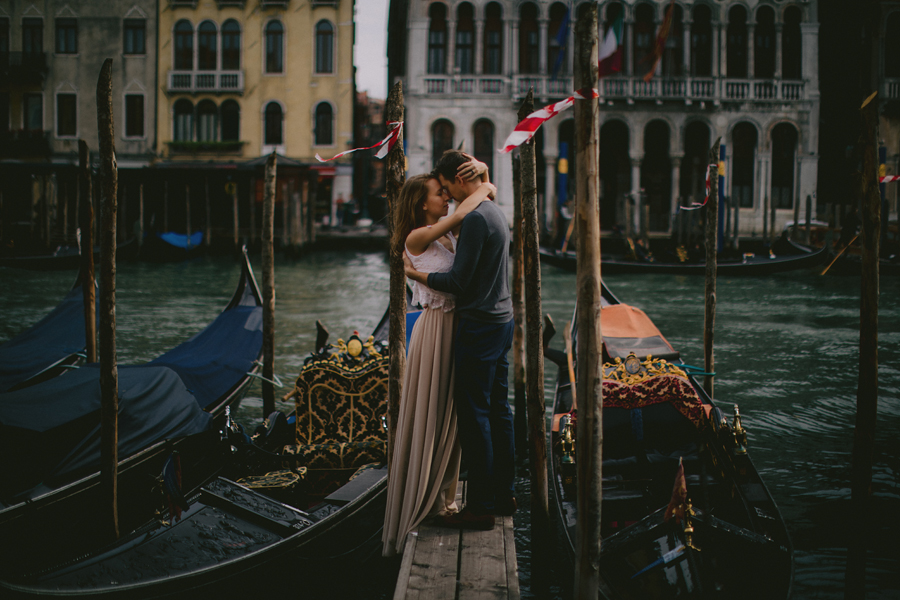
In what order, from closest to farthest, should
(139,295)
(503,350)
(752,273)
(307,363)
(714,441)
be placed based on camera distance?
1. (503,350)
2. (714,441)
3. (307,363)
4. (139,295)
5. (752,273)

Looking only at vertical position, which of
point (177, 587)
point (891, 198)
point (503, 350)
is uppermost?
point (891, 198)

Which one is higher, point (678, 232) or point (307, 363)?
point (678, 232)

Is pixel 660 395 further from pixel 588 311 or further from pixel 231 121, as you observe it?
pixel 231 121

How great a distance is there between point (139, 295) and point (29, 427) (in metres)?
9.46

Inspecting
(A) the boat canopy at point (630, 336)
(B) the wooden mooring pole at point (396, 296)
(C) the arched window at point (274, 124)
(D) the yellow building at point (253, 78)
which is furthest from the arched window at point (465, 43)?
(B) the wooden mooring pole at point (396, 296)

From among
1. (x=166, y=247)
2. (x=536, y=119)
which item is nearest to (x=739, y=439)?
(x=536, y=119)

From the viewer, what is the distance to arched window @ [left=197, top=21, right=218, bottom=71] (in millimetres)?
19031

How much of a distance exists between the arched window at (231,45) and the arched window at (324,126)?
2.38 metres

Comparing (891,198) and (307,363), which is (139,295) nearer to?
(307,363)

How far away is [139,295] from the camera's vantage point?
1196cm

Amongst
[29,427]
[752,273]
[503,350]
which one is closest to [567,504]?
[503,350]

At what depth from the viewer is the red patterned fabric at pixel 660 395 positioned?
352 cm

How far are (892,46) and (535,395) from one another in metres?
20.2

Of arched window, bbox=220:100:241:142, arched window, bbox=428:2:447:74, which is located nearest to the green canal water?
arched window, bbox=220:100:241:142
